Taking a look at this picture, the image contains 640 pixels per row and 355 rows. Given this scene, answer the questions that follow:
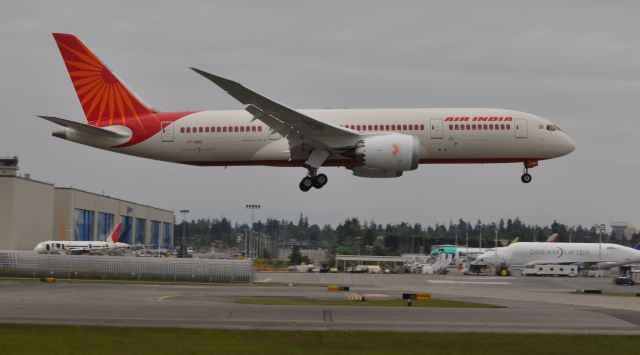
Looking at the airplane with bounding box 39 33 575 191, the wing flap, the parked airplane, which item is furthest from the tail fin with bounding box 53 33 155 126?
the parked airplane

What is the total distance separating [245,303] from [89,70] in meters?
21.3

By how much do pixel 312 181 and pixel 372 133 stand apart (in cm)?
478

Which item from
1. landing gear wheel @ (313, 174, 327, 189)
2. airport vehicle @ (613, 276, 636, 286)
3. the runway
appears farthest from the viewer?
airport vehicle @ (613, 276, 636, 286)

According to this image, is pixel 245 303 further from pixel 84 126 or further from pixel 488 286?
pixel 488 286

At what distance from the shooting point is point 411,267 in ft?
469

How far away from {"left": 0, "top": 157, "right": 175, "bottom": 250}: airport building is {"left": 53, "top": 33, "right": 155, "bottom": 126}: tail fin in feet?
220

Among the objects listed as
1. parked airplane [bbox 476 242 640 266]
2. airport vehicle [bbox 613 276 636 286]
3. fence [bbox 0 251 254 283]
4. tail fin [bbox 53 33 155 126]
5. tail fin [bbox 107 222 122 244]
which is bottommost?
airport vehicle [bbox 613 276 636 286]

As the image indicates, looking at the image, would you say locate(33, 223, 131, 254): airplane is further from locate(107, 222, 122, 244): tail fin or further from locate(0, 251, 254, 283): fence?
locate(0, 251, 254, 283): fence

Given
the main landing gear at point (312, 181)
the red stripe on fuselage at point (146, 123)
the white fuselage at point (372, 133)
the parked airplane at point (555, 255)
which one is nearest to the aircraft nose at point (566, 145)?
the white fuselage at point (372, 133)

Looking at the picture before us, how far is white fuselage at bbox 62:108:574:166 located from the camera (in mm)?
54562

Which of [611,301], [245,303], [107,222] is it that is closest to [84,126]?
[245,303]

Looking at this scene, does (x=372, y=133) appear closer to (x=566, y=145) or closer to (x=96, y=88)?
(x=566, y=145)

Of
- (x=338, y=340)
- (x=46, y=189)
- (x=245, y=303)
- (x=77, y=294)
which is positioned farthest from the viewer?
(x=46, y=189)

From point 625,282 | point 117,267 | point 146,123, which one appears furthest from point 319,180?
point 625,282
